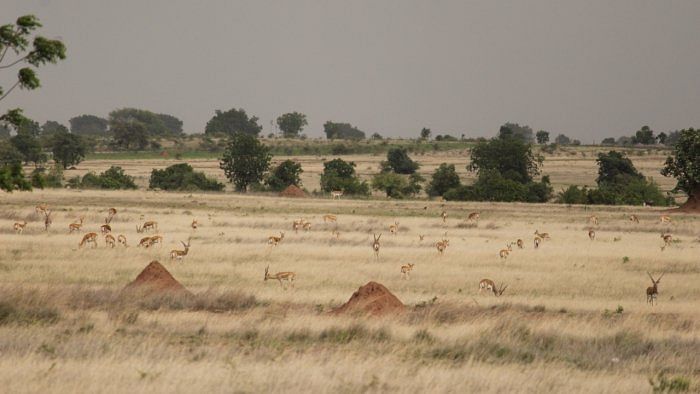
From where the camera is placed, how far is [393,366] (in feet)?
45.9

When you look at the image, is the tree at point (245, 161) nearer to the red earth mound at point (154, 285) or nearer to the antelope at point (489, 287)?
the antelope at point (489, 287)

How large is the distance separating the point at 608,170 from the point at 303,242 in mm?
69186

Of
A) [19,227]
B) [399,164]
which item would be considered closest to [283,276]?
[19,227]

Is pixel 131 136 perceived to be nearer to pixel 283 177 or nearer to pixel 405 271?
pixel 283 177

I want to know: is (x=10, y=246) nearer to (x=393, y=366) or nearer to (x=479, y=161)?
(x=393, y=366)

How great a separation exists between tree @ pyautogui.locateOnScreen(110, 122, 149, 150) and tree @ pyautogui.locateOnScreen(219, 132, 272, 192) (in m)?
70.8

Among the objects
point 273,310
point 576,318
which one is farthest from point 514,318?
point 273,310

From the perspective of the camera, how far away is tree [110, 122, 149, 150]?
15638 cm

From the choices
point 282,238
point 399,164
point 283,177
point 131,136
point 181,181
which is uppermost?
point 131,136

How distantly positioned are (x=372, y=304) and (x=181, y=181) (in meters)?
71.6

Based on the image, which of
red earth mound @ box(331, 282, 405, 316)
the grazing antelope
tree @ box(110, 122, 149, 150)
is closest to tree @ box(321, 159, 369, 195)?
the grazing antelope

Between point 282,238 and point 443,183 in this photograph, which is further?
point 443,183

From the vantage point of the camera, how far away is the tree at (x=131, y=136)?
15638 centimetres

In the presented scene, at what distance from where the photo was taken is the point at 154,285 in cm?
2167
